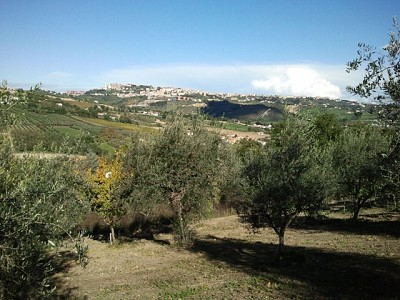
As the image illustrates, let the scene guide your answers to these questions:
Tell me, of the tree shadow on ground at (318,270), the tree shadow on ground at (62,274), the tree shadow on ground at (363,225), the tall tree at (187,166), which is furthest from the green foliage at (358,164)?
the tree shadow on ground at (62,274)

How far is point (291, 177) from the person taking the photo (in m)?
19.4

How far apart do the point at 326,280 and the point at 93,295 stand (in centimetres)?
1239

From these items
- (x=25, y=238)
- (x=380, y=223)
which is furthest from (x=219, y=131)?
(x=25, y=238)

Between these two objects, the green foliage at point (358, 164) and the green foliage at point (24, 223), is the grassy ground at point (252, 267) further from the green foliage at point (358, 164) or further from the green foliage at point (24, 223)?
the green foliage at point (24, 223)

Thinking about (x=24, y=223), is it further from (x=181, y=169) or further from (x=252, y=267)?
(x=181, y=169)

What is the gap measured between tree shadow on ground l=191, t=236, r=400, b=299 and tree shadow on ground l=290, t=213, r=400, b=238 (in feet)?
17.1

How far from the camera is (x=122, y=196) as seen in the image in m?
30.6

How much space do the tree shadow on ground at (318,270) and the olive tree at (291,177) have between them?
116 inches

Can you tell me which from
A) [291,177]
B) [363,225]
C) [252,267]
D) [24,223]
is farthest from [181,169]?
[363,225]

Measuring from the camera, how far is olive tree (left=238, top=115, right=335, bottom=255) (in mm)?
19359

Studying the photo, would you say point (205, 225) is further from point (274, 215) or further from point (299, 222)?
point (274, 215)

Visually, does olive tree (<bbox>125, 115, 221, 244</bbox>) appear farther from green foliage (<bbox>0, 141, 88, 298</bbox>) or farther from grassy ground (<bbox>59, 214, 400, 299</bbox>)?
green foliage (<bbox>0, 141, 88, 298</bbox>)

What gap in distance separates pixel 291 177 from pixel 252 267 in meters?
6.45

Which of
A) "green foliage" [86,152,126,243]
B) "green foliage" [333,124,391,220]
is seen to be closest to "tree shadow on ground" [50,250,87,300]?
→ "green foliage" [86,152,126,243]
